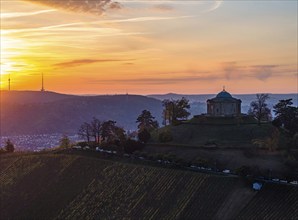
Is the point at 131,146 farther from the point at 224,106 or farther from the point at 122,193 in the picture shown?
the point at 224,106

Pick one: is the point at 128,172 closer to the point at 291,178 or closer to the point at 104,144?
the point at 104,144

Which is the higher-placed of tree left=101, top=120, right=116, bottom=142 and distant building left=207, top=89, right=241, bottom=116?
distant building left=207, top=89, right=241, bottom=116

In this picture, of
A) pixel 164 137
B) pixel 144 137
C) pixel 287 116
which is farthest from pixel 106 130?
pixel 287 116

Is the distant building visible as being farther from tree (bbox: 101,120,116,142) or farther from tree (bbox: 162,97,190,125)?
tree (bbox: 101,120,116,142)

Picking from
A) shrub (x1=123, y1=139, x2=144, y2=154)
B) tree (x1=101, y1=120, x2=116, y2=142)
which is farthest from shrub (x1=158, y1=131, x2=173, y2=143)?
tree (x1=101, y1=120, x2=116, y2=142)

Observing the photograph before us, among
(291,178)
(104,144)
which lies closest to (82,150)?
(104,144)

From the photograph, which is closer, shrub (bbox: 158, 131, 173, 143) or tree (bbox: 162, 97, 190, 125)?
shrub (bbox: 158, 131, 173, 143)

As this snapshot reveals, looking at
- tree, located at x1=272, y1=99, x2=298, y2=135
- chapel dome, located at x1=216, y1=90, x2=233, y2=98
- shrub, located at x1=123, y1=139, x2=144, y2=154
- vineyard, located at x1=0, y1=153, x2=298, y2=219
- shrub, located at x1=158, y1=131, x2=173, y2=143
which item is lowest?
vineyard, located at x1=0, y1=153, x2=298, y2=219
